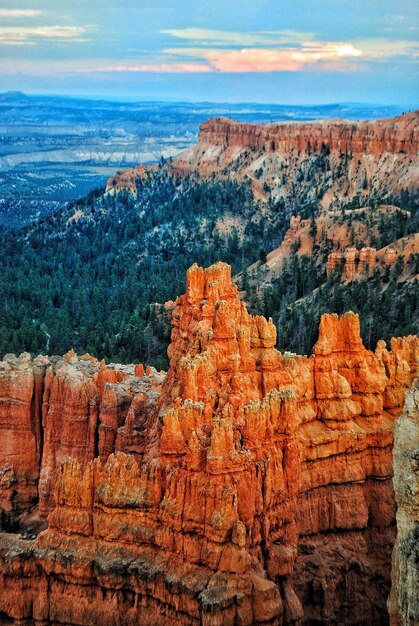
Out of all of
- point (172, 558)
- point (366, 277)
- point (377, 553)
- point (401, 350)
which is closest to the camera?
point (172, 558)

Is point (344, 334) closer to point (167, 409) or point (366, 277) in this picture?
point (167, 409)

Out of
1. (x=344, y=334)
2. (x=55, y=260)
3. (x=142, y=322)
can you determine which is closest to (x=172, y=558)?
(x=344, y=334)

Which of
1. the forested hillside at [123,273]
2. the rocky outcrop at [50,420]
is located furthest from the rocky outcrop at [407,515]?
the forested hillside at [123,273]

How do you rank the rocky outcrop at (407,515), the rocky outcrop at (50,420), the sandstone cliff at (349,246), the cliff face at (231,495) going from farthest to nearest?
1. the sandstone cliff at (349,246)
2. the rocky outcrop at (50,420)
3. the cliff face at (231,495)
4. the rocky outcrop at (407,515)

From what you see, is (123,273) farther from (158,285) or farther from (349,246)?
(349,246)

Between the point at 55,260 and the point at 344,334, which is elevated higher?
the point at 55,260

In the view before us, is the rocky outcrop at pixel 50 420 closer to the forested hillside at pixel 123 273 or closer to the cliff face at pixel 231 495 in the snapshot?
the cliff face at pixel 231 495

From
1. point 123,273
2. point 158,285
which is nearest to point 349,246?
point 158,285
